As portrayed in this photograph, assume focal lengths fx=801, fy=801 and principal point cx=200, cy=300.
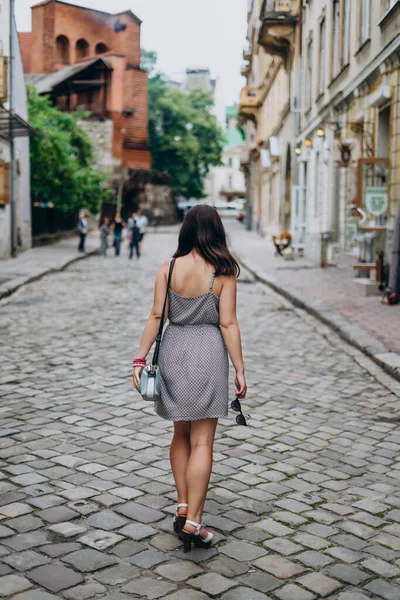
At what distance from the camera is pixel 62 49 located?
178ft

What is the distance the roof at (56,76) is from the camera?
50.2 metres

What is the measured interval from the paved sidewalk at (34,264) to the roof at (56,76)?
68.0 ft

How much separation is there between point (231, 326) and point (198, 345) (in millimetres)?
184

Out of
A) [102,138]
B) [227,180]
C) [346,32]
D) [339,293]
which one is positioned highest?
[227,180]

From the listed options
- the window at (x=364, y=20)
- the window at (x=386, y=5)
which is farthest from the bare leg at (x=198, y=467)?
the window at (x=364, y=20)

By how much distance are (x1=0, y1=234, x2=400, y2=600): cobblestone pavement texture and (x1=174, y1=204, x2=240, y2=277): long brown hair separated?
1338mm

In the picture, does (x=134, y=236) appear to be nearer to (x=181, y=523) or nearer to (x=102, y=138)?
(x=181, y=523)

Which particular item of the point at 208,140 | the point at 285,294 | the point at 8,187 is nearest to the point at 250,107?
the point at 208,140

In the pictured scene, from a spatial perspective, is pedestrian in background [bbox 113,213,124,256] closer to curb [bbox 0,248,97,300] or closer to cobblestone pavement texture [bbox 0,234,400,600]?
curb [bbox 0,248,97,300]

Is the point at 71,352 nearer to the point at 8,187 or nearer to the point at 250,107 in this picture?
the point at 8,187

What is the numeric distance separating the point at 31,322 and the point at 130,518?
A: 26.1 ft

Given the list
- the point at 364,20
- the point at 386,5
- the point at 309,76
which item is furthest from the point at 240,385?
the point at 309,76

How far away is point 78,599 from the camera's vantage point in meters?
3.20

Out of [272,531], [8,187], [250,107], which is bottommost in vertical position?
[272,531]
